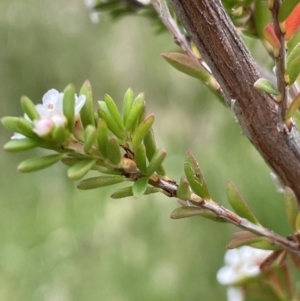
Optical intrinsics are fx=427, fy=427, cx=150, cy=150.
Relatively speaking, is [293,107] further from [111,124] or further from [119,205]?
[119,205]

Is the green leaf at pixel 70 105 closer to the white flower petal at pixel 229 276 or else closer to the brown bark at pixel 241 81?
the brown bark at pixel 241 81

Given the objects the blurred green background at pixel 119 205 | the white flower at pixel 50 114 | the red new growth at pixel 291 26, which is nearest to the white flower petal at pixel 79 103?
the white flower at pixel 50 114

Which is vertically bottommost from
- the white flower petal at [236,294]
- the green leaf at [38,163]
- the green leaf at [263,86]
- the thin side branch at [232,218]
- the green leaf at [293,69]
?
the white flower petal at [236,294]

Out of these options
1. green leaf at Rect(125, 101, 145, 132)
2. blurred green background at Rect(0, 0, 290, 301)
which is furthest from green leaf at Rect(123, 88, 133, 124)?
blurred green background at Rect(0, 0, 290, 301)

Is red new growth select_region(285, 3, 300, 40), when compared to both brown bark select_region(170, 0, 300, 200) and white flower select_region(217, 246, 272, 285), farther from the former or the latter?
white flower select_region(217, 246, 272, 285)

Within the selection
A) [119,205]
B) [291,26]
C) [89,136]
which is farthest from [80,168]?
[119,205]

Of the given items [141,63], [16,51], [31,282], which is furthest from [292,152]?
[16,51]

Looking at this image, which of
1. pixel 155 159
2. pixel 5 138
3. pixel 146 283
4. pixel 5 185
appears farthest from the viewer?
pixel 5 138

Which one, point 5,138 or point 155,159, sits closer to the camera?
point 155,159

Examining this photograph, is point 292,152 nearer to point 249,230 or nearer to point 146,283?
point 249,230
